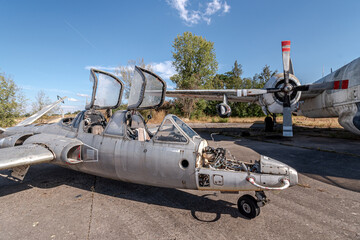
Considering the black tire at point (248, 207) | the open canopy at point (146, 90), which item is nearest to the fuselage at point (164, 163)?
the black tire at point (248, 207)

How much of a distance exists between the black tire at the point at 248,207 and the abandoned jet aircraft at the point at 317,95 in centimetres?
1063

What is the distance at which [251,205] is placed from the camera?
3.36m

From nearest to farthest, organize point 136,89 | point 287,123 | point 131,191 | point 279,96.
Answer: point 131,191 < point 136,89 < point 287,123 < point 279,96

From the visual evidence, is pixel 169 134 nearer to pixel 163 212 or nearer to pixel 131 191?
pixel 163 212

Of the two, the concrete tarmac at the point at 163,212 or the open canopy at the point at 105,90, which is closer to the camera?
the concrete tarmac at the point at 163,212

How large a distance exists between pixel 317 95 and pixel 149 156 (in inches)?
634

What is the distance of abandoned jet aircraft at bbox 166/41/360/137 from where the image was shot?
10422 mm

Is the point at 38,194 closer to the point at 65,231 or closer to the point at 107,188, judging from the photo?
the point at 107,188

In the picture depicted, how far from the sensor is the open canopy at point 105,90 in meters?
6.62

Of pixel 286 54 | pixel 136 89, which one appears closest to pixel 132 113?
pixel 136 89

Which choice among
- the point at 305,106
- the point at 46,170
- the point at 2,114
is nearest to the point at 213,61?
the point at 305,106

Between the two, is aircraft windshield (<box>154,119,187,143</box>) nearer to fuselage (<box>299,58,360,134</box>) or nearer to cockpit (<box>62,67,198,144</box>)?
cockpit (<box>62,67,198,144</box>)

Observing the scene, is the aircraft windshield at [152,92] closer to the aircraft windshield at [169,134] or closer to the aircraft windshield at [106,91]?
the aircraft windshield at [169,134]

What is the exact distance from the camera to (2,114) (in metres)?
19.9
